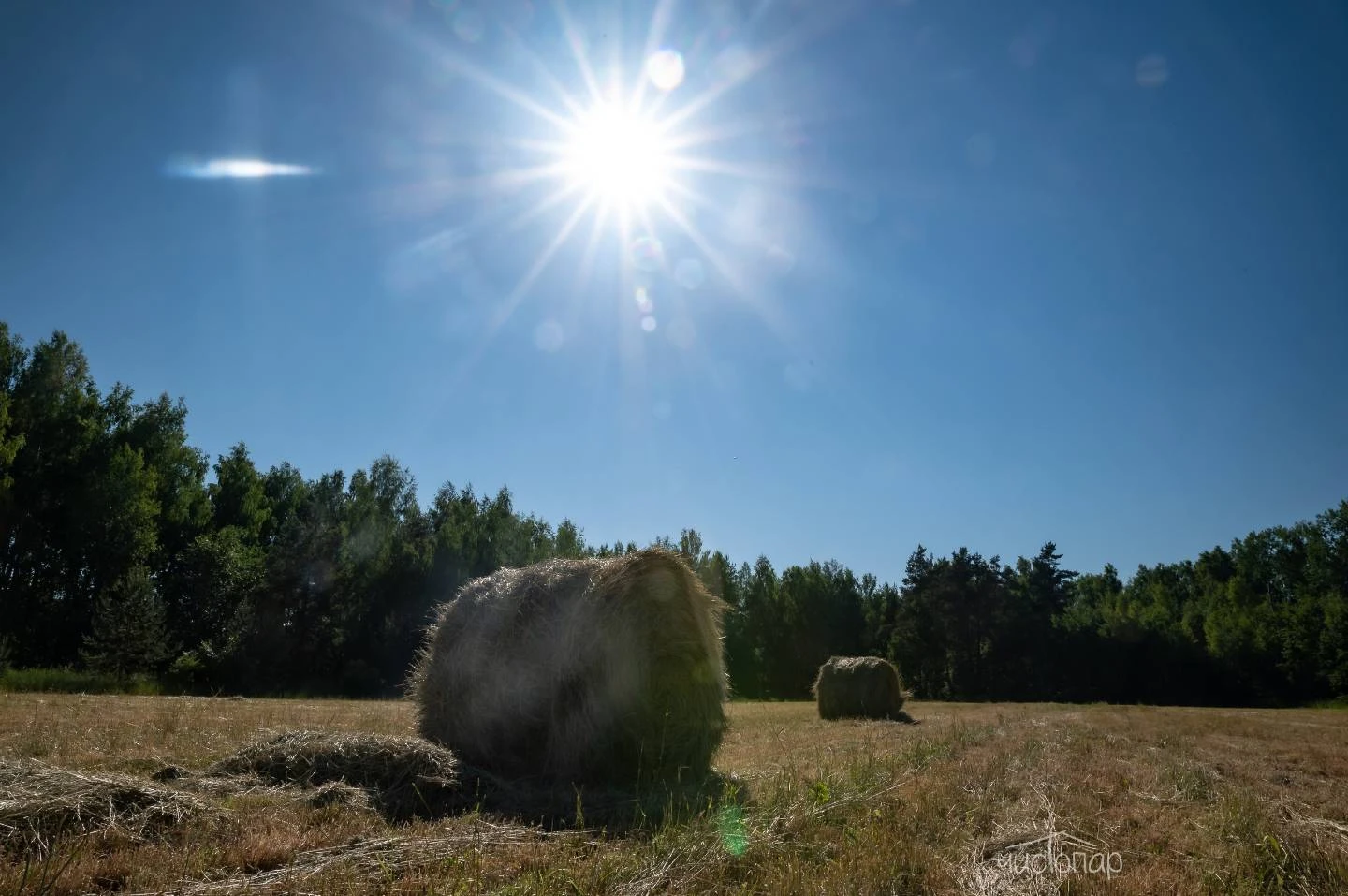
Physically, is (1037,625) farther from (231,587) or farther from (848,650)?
(231,587)

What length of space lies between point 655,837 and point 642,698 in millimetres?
3247

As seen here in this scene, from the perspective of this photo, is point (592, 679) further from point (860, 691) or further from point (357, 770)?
A: point (860, 691)

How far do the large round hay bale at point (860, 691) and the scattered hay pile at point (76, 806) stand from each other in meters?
15.8

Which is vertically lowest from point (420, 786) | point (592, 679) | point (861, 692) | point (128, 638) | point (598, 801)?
point (598, 801)

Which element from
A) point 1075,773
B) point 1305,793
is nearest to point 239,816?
point 1075,773

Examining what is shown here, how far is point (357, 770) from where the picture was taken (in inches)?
214

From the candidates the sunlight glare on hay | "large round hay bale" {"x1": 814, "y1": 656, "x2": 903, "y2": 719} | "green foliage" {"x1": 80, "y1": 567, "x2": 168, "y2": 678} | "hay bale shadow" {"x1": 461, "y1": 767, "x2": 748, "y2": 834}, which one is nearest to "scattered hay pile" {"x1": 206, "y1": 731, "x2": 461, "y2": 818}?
"hay bale shadow" {"x1": 461, "y1": 767, "x2": 748, "y2": 834}

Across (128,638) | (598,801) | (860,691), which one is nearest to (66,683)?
(128,638)

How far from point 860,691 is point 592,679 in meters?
12.6

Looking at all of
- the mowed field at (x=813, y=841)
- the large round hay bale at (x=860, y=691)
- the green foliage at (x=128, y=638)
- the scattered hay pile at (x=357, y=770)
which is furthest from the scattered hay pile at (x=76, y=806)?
the green foliage at (x=128, y=638)

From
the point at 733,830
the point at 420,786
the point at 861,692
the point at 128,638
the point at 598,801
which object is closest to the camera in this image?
the point at 733,830

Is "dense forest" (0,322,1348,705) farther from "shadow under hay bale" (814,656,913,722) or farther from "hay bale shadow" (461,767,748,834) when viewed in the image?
"hay bale shadow" (461,767,748,834)

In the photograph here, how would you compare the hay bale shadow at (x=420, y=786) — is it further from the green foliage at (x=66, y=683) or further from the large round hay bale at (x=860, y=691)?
the green foliage at (x=66, y=683)

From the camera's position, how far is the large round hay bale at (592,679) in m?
7.05
